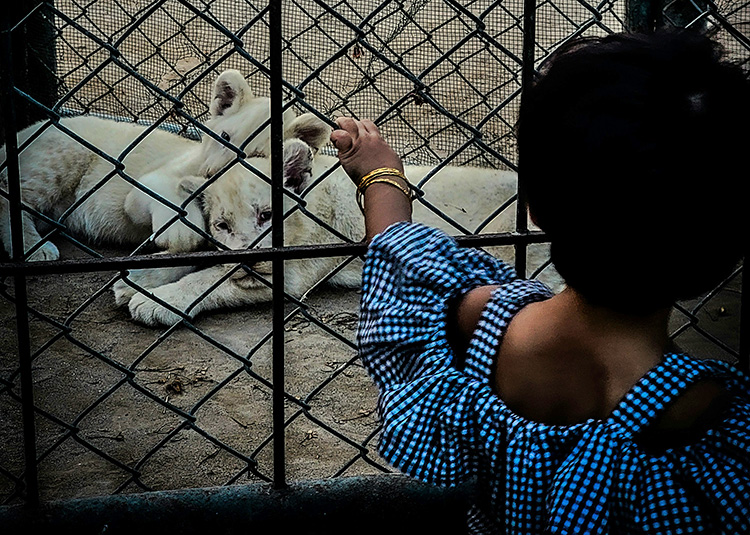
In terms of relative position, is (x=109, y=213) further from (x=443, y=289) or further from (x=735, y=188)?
(x=735, y=188)

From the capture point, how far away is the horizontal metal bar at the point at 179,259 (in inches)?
61.6

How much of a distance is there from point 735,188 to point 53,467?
1739 millimetres

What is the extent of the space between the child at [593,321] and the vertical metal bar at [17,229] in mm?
622

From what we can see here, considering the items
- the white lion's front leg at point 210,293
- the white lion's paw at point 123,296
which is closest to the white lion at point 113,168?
the white lion's front leg at point 210,293

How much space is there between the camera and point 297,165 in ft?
11.8

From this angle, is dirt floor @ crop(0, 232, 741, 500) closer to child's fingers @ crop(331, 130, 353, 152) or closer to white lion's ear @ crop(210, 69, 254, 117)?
child's fingers @ crop(331, 130, 353, 152)

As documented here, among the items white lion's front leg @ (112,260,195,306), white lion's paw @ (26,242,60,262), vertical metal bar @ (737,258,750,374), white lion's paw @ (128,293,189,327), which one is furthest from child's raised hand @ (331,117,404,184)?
white lion's paw @ (26,242,60,262)

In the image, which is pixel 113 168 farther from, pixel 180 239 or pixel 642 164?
pixel 642 164

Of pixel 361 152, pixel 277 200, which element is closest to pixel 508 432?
pixel 361 152

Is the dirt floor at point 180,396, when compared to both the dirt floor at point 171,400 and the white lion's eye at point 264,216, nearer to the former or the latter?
the dirt floor at point 171,400

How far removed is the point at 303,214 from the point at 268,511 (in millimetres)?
2069

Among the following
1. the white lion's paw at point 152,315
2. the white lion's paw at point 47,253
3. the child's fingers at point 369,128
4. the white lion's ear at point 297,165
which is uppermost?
the child's fingers at point 369,128

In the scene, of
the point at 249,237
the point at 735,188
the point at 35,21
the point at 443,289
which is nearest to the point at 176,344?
the point at 249,237

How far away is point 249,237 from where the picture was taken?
12.1ft
